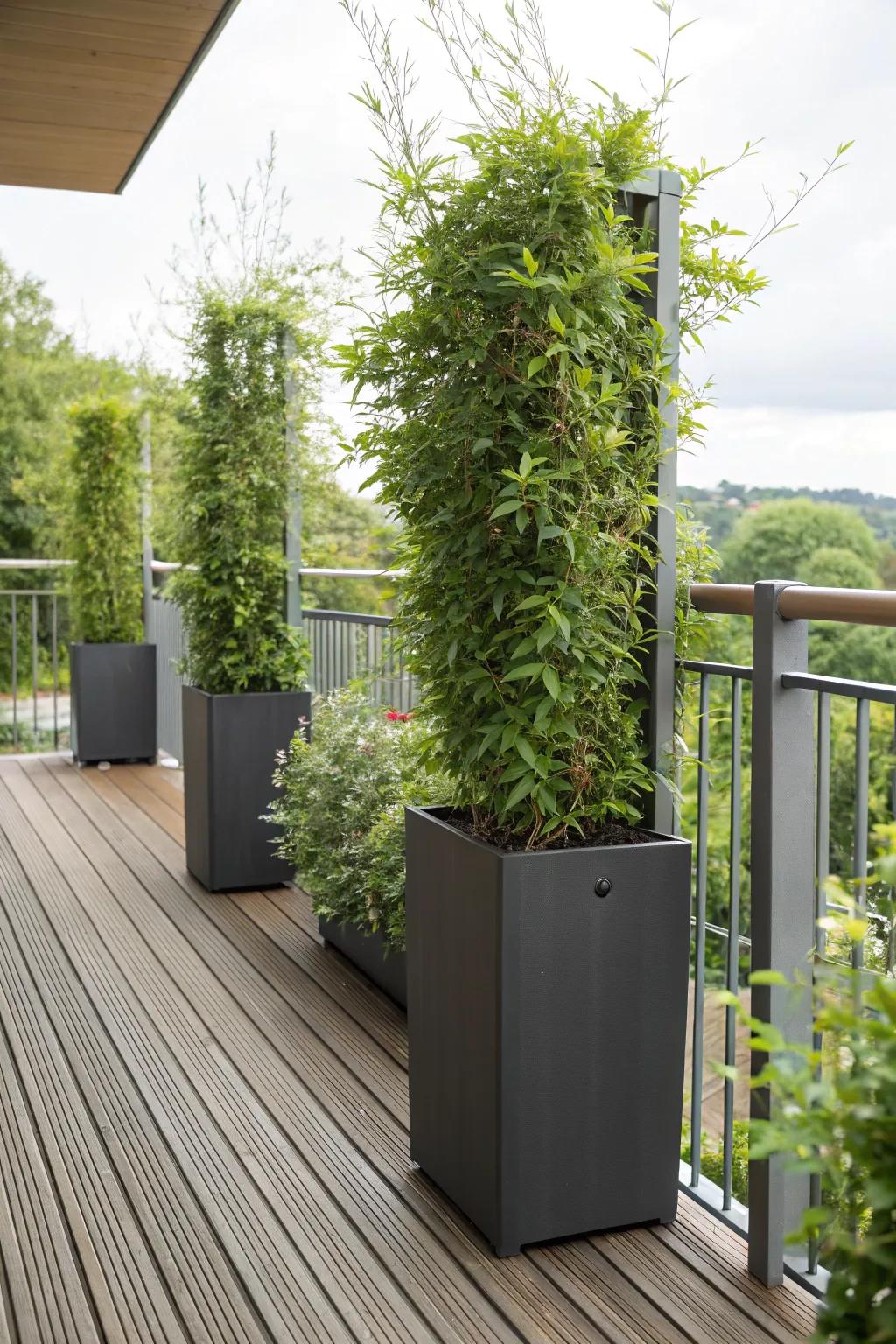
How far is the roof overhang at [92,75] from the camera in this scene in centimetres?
360

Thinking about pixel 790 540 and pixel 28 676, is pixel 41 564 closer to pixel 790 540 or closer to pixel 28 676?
pixel 28 676

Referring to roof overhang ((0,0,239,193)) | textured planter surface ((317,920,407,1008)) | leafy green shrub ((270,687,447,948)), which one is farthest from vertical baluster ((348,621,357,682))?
roof overhang ((0,0,239,193))

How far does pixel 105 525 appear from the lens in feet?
22.1

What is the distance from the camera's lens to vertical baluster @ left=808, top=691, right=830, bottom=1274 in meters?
1.84

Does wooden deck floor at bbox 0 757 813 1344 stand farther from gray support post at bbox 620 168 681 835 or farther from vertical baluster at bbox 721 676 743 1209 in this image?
gray support post at bbox 620 168 681 835

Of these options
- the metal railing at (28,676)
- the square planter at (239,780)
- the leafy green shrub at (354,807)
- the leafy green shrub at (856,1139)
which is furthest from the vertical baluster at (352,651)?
the metal railing at (28,676)

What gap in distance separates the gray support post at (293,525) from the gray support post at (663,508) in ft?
7.53

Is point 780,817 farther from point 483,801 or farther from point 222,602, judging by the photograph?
point 222,602

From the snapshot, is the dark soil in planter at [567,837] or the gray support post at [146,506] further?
the gray support post at [146,506]

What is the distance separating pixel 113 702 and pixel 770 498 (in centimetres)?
2744

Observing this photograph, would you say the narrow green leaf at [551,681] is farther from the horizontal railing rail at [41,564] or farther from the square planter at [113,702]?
the horizontal railing rail at [41,564]

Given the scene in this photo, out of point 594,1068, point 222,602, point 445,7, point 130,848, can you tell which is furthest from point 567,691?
point 130,848

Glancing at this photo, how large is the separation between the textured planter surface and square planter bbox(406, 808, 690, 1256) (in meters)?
0.92

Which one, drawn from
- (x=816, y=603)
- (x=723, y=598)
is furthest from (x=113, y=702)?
(x=816, y=603)
